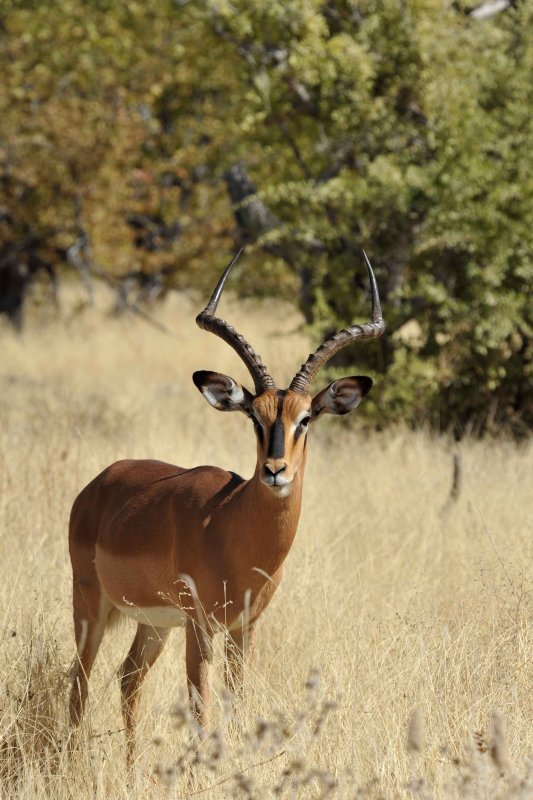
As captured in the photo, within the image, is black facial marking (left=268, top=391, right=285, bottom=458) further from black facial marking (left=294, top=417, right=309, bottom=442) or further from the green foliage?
the green foliage

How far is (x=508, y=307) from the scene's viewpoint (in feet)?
34.1

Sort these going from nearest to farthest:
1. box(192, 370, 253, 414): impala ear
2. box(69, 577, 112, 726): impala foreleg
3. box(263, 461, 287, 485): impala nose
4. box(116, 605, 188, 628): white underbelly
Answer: box(263, 461, 287, 485): impala nose
box(192, 370, 253, 414): impala ear
box(116, 605, 188, 628): white underbelly
box(69, 577, 112, 726): impala foreleg

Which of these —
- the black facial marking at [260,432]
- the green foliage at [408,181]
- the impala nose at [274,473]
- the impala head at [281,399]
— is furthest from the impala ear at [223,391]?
the green foliage at [408,181]

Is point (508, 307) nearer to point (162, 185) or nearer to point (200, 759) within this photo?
point (200, 759)

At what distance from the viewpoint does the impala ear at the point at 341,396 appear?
4664mm

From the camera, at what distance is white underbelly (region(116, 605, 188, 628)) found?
15.3 feet

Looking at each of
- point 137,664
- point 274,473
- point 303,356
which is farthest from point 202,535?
point 303,356

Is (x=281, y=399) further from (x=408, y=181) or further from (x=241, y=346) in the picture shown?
(x=408, y=181)

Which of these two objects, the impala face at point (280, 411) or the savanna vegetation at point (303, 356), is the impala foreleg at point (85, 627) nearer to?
the savanna vegetation at point (303, 356)

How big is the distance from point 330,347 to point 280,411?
491 millimetres

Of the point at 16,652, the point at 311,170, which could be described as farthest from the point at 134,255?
the point at 16,652

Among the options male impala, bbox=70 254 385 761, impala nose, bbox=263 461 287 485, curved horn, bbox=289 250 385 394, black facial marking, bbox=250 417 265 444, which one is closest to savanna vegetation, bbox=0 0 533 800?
male impala, bbox=70 254 385 761

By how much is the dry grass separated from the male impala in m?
0.19

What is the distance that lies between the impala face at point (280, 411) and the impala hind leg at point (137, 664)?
981 millimetres
